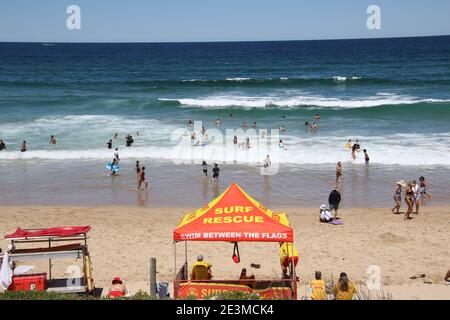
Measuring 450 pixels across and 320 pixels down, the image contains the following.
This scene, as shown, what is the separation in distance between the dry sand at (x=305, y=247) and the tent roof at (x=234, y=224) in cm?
238

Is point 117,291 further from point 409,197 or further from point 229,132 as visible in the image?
point 229,132

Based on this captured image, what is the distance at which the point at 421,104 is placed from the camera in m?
40.5

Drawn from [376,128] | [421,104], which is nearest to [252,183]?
[376,128]

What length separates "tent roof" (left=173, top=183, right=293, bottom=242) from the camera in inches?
339

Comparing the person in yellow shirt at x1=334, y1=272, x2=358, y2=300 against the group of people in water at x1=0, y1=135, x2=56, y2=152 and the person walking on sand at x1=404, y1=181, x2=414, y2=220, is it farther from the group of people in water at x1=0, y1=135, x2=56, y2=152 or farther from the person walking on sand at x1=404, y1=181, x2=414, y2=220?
the group of people in water at x1=0, y1=135, x2=56, y2=152

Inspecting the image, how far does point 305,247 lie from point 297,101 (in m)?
32.5

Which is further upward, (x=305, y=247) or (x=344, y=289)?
(x=344, y=289)

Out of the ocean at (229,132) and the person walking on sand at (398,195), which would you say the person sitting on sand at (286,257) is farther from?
the ocean at (229,132)

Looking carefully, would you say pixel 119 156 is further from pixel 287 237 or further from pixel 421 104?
pixel 421 104

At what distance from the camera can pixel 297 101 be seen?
146 ft

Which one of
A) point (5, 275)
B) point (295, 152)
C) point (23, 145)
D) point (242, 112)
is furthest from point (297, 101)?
point (5, 275)

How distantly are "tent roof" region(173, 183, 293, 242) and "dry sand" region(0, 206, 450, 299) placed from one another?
2375mm
